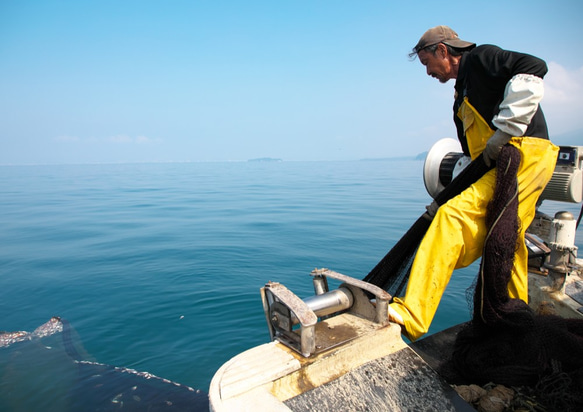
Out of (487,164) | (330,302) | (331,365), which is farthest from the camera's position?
(487,164)

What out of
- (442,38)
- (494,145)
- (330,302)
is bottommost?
(330,302)

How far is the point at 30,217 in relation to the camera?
14.2 metres

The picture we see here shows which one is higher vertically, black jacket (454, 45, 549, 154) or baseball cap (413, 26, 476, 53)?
baseball cap (413, 26, 476, 53)

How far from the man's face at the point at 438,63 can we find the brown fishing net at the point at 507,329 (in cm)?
88

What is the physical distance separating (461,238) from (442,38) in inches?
58.9

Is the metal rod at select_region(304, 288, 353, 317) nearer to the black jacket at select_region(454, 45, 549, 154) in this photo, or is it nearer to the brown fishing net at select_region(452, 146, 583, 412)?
the brown fishing net at select_region(452, 146, 583, 412)

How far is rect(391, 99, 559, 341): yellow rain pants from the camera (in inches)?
87.8

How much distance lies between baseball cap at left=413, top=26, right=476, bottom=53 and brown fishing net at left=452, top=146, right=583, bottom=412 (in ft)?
3.03

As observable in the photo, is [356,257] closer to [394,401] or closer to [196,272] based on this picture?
[196,272]

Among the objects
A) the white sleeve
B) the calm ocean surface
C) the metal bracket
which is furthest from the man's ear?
the calm ocean surface

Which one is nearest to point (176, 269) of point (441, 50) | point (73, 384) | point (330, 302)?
point (73, 384)

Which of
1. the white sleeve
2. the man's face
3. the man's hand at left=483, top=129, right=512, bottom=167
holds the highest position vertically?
the man's face

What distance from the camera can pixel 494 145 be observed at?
2408 millimetres

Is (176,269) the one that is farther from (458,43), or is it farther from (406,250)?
(458,43)
